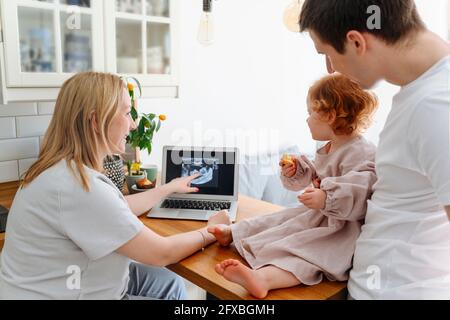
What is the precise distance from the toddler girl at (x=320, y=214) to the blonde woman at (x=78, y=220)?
20cm

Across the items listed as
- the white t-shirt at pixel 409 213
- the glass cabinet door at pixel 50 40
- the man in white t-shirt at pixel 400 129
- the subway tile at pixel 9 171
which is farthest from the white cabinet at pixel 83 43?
the white t-shirt at pixel 409 213

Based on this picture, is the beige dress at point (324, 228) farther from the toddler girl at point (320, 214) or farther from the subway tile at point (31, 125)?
the subway tile at point (31, 125)

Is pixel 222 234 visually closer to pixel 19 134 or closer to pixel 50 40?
pixel 50 40

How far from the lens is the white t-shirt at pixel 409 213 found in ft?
2.48

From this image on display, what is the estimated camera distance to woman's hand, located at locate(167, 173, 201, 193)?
1.50m

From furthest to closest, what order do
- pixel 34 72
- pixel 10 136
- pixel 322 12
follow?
pixel 10 136
pixel 34 72
pixel 322 12

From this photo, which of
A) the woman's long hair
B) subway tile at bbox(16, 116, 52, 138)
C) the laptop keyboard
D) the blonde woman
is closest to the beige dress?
the blonde woman

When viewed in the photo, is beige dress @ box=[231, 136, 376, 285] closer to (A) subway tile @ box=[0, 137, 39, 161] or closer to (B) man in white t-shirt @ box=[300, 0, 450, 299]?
(B) man in white t-shirt @ box=[300, 0, 450, 299]

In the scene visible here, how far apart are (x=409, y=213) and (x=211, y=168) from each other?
0.84m

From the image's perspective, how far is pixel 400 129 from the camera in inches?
32.1
